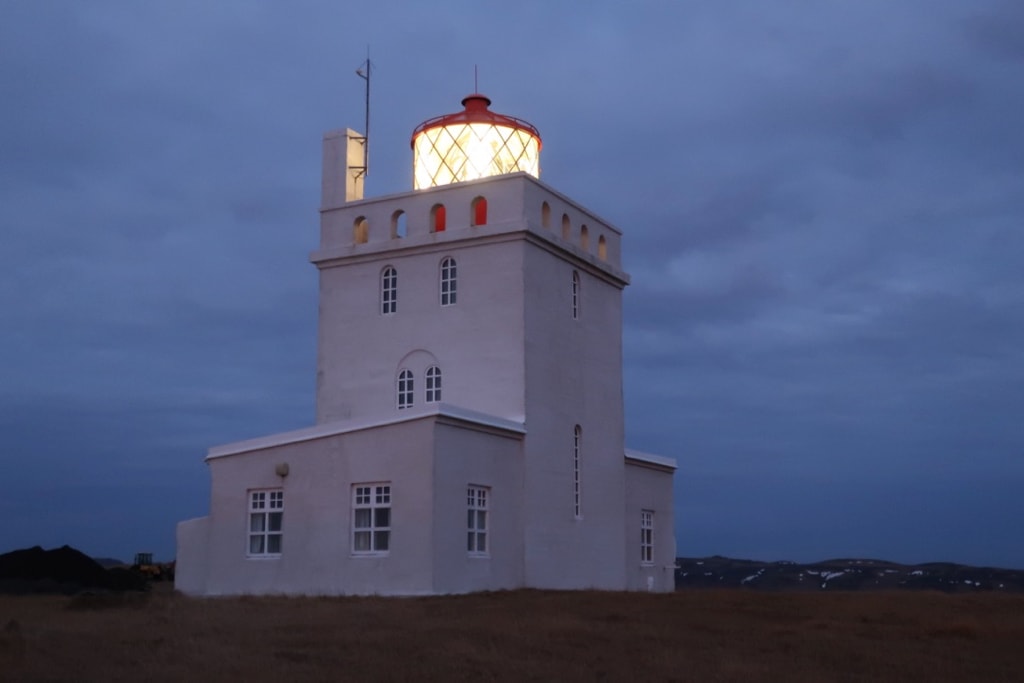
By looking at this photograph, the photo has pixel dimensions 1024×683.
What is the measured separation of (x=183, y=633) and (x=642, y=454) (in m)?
17.2

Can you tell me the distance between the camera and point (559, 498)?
26.9 meters

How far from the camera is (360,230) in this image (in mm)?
28688

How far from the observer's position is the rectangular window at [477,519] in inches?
952

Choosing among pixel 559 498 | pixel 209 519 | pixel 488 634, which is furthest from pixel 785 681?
pixel 209 519

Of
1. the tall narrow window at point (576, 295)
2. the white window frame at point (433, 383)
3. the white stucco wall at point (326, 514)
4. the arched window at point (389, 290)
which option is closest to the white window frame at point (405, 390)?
the white window frame at point (433, 383)

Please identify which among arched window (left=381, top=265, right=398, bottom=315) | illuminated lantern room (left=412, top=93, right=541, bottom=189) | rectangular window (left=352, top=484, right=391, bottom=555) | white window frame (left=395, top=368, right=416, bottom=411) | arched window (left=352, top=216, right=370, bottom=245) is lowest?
rectangular window (left=352, top=484, right=391, bottom=555)

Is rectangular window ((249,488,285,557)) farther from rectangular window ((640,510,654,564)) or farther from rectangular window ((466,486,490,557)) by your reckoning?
rectangular window ((640,510,654,564))

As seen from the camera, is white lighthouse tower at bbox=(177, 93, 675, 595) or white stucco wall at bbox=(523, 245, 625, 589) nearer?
white lighthouse tower at bbox=(177, 93, 675, 595)

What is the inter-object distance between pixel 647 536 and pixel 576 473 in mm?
4917

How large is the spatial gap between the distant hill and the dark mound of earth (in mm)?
22395

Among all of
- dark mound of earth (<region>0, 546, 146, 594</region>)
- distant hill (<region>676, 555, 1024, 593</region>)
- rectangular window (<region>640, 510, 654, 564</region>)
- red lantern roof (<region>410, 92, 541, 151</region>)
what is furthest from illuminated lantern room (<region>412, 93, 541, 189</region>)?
distant hill (<region>676, 555, 1024, 593</region>)

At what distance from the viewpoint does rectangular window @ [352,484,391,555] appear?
23.6 metres

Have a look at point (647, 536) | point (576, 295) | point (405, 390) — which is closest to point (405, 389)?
point (405, 390)

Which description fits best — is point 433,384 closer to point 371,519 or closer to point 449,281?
point 449,281
